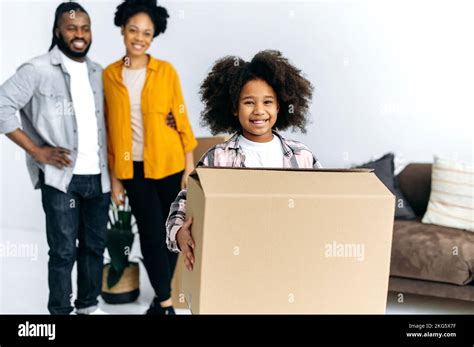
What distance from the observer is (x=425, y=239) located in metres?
2.44

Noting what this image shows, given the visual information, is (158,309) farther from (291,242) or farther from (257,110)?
(291,242)

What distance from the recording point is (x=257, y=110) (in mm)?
1382

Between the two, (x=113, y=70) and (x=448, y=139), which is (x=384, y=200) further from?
(x=448, y=139)

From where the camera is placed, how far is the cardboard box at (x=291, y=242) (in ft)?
3.47

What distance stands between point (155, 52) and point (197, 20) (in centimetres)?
27

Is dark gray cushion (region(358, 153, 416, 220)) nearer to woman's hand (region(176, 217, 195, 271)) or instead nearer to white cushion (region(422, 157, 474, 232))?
white cushion (region(422, 157, 474, 232))

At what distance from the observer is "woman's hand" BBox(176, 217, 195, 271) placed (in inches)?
44.5

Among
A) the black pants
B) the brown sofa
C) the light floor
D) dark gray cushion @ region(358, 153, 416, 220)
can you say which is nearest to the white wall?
dark gray cushion @ region(358, 153, 416, 220)

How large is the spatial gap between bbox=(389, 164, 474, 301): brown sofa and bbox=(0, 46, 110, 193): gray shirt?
4.71ft

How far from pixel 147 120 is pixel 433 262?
133 cm

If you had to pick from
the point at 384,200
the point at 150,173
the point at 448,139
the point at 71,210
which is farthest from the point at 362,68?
the point at 384,200

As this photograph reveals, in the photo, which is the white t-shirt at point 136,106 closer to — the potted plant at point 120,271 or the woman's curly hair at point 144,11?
the woman's curly hair at point 144,11
